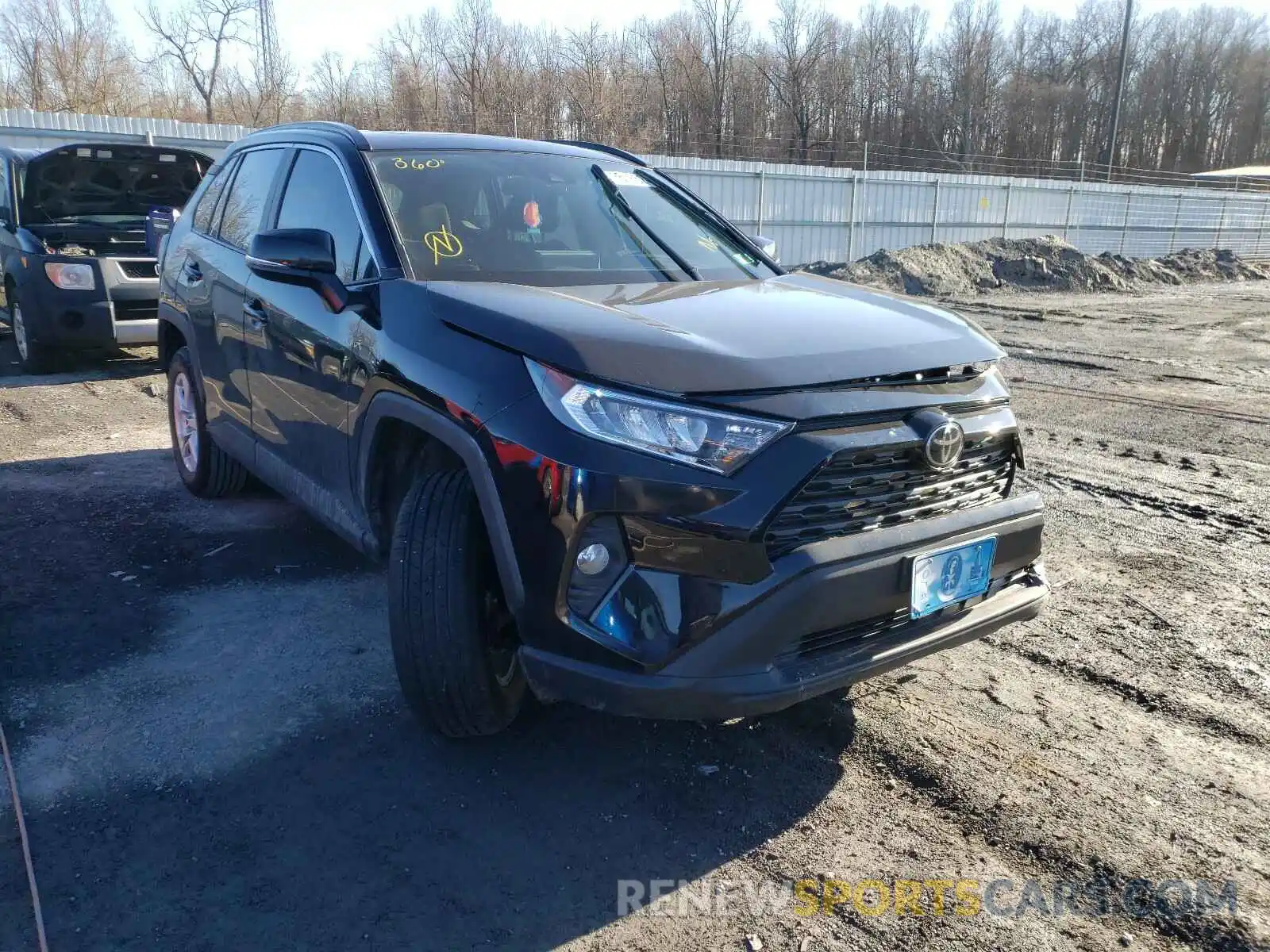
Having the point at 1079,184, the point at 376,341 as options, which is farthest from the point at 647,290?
the point at 1079,184

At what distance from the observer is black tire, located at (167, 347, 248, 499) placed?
16.6ft

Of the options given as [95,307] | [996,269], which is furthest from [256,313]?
[996,269]

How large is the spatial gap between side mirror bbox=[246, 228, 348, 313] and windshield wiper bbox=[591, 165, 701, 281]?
3.93ft

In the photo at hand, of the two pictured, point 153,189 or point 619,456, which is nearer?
point 619,456

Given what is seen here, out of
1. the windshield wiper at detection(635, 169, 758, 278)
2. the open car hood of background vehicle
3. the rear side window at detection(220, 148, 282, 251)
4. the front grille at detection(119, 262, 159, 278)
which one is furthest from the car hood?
the open car hood of background vehicle

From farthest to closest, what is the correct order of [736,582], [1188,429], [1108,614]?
[1188,429] → [1108,614] → [736,582]

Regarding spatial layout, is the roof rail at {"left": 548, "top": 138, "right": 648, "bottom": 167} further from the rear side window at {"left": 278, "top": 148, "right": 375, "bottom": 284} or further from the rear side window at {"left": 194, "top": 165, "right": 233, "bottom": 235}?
the rear side window at {"left": 194, "top": 165, "right": 233, "bottom": 235}

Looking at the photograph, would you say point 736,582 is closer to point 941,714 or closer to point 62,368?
point 941,714

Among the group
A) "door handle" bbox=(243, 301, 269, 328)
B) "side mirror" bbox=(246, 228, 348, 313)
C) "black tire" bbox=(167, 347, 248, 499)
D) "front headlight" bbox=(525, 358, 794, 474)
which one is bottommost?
"black tire" bbox=(167, 347, 248, 499)

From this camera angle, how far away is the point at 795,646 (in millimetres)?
2391

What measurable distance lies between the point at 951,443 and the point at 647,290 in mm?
1179

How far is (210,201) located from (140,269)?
442 centimetres

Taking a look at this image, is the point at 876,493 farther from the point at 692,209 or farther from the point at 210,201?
the point at 210,201

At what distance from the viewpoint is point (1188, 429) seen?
748cm
